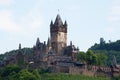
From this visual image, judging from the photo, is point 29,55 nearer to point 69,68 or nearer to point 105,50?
point 69,68

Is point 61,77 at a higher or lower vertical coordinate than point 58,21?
lower

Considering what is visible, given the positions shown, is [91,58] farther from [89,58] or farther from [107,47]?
[107,47]

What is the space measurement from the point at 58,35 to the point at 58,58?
7.07m

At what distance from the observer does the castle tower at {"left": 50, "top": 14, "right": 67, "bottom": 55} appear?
112625 mm

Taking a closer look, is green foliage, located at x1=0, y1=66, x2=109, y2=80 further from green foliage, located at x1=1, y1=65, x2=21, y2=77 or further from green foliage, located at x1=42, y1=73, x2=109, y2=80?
green foliage, located at x1=1, y1=65, x2=21, y2=77

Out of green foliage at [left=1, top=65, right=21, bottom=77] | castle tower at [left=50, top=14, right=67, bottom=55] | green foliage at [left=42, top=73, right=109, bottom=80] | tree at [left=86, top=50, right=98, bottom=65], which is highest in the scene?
castle tower at [left=50, top=14, right=67, bottom=55]

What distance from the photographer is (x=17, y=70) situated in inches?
4168

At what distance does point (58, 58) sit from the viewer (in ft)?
356

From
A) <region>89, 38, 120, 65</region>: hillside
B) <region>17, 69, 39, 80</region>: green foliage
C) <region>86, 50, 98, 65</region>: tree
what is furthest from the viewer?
<region>89, 38, 120, 65</region>: hillside

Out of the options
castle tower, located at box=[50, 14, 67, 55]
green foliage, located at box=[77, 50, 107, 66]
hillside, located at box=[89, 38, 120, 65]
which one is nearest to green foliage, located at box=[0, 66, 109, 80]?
green foliage, located at box=[77, 50, 107, 66]

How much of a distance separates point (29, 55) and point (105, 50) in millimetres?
43609

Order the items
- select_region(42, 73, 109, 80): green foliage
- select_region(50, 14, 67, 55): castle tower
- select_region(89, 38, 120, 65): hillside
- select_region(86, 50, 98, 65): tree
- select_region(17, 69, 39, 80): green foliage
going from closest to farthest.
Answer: select_region(17, 69, 39, 80): green foliage
select_region(42, 73, 109, 80): green foliage
select_region(86, 50, 98, 65): tree
select_region(50, 14, 67, 55): castle tower
select_region(89, 38, 120, 65): hillside

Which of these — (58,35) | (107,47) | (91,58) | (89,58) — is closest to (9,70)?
(58,35)

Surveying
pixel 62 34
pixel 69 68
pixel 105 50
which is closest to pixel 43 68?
pixel 69 68
